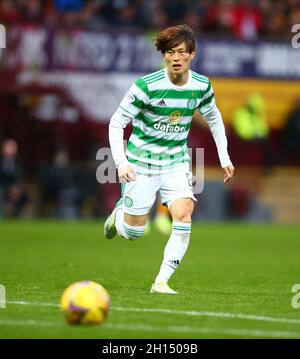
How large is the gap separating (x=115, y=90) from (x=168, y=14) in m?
3.14

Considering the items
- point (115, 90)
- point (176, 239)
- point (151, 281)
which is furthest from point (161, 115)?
point (115, 90)

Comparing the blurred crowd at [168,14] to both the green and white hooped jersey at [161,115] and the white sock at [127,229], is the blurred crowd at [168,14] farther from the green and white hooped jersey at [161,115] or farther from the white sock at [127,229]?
the green and white hooped jersey at [161,115]

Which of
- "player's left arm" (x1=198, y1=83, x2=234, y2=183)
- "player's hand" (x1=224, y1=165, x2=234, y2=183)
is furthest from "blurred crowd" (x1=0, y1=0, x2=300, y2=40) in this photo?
"player's hand" (x1=224, y1=165, x2=234, y2=183)

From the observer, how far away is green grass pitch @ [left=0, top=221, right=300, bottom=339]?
25.7 ft

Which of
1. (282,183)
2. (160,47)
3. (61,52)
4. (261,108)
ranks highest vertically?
(160,47)

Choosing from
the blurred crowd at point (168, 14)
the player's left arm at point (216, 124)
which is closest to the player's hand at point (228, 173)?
the player's left arm at point (216, 124)

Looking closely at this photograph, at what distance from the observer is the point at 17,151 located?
25594 millimetres

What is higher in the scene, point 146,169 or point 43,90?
point 146,169

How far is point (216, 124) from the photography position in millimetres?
10648

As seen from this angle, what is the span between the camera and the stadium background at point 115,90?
25219mm

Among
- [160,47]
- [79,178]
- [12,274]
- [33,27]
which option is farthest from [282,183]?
[160,47]

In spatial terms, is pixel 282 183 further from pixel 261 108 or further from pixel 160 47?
pixel 160 47

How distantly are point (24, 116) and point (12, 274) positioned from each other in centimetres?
1349

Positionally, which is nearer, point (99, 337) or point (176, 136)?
point (99, 337)
